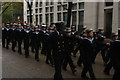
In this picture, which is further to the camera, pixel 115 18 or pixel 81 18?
pixel 81 18

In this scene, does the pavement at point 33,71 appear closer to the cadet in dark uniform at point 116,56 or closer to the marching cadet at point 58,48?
the marching cadet at point 58,48

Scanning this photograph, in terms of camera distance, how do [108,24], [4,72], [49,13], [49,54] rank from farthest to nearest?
1. [49,13]
2. [108,24]
3. [49,54]
4. [4,72]

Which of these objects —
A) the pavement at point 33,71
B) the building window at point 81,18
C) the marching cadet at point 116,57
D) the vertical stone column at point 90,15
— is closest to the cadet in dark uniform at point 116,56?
the marching cadet at point 116,57

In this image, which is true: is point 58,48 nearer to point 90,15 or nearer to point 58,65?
point 58,65

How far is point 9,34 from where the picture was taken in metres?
18.0

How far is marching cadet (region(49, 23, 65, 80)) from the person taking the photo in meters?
9.02

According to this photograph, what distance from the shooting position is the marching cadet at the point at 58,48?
29.6ft

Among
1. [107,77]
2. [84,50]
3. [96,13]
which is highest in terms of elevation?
[96,13]

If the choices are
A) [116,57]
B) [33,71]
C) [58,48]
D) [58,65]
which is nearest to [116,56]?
[116,57]

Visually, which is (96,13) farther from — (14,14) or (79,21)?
(14,14)

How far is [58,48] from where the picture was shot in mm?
9445

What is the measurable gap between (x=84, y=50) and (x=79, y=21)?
20.9m

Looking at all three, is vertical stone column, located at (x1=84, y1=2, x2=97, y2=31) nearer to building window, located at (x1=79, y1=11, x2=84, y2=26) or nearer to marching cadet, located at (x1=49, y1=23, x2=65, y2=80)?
building window, located at (x1=79, y1=11, x2=84, y2=26)

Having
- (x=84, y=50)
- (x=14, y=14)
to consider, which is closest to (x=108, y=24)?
(x=84, y=50)
